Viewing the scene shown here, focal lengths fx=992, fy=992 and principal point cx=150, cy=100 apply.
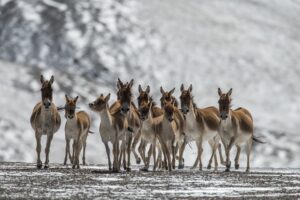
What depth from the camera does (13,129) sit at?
61.4m

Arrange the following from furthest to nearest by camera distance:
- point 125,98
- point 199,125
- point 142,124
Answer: point 199,125 → point 142,124 → point 125,98

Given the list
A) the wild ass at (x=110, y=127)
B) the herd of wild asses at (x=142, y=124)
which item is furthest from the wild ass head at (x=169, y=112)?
the wild ass at (x=110, y=127)

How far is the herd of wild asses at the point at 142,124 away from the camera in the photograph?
99.1ft

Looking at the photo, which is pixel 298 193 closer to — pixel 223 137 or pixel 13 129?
pixel 223 137

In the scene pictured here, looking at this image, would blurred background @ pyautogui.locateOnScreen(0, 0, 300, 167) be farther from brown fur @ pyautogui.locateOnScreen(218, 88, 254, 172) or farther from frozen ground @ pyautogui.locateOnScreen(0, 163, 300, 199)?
frozen ground @ pyautogui.locateOnScreen(0, 163, 300, 199)

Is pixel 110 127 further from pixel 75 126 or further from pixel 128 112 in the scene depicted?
pixel 75 126

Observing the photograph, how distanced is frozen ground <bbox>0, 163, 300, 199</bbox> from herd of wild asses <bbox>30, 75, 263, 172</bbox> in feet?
5.09

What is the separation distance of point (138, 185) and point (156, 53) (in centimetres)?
5422

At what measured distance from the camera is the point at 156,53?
257 feet

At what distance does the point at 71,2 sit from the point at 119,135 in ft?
180

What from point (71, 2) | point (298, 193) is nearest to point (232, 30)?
point (71, 2)

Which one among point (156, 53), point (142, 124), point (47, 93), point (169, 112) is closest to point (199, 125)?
point (142, 124)

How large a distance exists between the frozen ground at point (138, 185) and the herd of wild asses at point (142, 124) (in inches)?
61.1

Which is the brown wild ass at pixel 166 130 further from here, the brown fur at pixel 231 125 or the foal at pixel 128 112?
the brown fur at pixel 231 125
